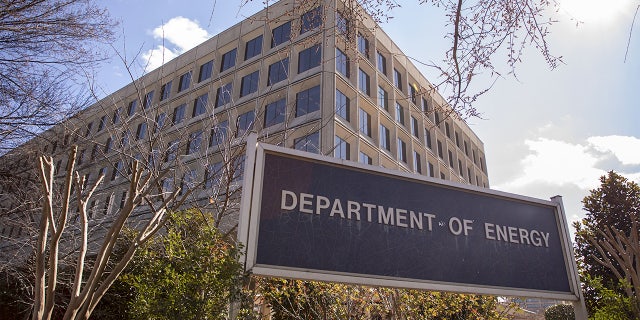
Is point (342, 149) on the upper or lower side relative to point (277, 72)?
lower

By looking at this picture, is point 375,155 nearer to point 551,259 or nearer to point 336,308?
point 336,308

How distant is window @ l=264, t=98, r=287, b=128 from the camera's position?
20.3 m

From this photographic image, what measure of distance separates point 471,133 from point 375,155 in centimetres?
1934

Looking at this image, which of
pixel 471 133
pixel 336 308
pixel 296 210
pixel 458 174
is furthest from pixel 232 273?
pixel 471 133

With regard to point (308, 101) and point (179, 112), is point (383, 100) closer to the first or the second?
point (308, 101)

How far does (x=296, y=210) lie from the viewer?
6.88ft

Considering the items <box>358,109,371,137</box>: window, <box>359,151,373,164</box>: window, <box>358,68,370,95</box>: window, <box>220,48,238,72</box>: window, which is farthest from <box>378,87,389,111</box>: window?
<box>220,48,238,72</box>: window

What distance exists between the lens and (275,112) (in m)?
21.2

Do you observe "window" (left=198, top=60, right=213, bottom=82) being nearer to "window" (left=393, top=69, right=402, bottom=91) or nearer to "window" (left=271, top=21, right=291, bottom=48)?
"window" (left=271, top=21, right=291, bottom=48)

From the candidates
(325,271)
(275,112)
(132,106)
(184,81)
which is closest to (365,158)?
(275,112)

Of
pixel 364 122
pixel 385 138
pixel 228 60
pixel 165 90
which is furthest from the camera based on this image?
pixel 165 90

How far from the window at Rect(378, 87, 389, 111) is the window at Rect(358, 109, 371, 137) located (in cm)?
105

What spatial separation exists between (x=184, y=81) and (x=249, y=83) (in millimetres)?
5911

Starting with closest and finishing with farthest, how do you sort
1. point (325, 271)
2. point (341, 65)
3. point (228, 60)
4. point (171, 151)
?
point (325, 271), point (171, 151), point (341, 65), point (228, 60)
